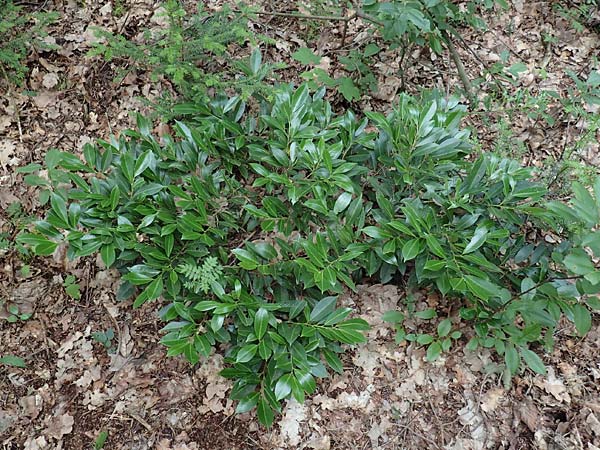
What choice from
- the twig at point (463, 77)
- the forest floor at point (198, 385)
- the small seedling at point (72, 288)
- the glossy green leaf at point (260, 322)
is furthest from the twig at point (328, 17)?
the small seedling at point (72, 288)

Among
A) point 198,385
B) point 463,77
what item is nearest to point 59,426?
point 198,385

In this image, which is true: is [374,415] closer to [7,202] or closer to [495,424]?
[495,424]

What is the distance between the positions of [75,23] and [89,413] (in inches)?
114

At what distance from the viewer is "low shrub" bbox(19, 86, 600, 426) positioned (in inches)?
91.4

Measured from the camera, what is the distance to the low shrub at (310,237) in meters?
2.32

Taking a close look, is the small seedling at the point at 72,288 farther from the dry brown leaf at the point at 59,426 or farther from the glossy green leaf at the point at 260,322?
the glossy green leaf at the point at 260,322

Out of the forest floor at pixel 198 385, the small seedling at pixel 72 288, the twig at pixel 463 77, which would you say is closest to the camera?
the forest floor at pixel 198 385

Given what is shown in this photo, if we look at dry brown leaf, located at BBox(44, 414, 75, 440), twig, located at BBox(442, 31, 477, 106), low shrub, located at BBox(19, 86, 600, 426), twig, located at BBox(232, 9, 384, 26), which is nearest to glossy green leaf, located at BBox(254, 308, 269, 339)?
low shrub, located at BBox(19, 86, 600, 426)

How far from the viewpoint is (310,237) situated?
2475 millimetres

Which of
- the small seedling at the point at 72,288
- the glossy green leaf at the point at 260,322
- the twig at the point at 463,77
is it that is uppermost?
the twig at the point at 463,77

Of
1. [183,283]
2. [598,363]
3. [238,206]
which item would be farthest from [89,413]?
[598,363]

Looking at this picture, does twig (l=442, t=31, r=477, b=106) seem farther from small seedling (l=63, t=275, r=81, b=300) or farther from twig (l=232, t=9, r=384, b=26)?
small seedling (l=63, t=275, r=81, b=300)

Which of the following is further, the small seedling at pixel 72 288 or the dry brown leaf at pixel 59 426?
the small seedling at pixel 72 288

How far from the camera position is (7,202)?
3.21 metres
